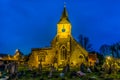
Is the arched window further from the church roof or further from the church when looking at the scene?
the church roof

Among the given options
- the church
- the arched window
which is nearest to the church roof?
the church

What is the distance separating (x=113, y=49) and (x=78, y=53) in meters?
30.6

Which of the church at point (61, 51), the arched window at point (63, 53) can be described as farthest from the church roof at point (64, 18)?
the arched window at point (63, 53)

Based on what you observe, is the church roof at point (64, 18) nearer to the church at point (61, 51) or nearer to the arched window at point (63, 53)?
the church at point (61, 51)

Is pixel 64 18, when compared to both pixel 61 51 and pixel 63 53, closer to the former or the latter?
pixel 61 51

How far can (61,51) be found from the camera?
93.6 meters

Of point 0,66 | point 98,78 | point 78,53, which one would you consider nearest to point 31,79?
point 98,78

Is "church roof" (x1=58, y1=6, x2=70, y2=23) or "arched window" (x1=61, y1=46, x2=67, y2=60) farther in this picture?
"church roof" (x1=58, y1=6, x2=70, y2=23)

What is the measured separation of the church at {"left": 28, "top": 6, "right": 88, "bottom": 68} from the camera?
301 ft

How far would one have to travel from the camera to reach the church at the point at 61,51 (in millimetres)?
91625

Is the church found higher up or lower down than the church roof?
lower down

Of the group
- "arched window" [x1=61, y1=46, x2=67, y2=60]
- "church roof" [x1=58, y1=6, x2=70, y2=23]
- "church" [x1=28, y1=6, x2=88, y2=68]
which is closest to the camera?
"church" [x1=28, y1=6, x2=88, y2=68]

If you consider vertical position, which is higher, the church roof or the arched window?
the church roof

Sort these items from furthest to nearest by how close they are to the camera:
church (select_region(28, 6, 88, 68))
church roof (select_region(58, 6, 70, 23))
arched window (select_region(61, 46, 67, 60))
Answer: church roof (select_region(58, 6, 70, 23)) < arched window (select_region(61, 46, 67, 60)) < church (select_region(28, 6, 88, 68))
